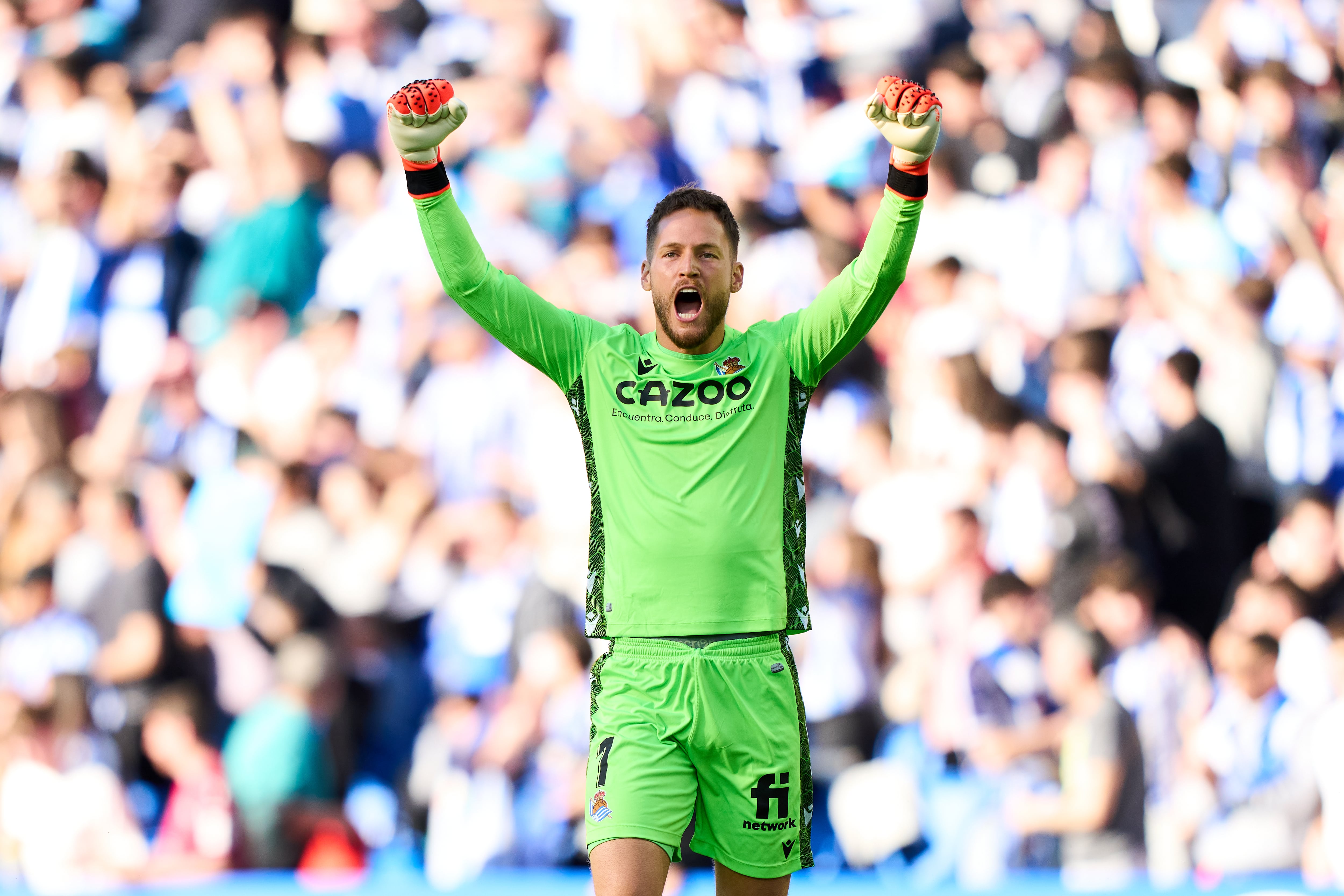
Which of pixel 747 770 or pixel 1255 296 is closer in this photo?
pixel 747 770

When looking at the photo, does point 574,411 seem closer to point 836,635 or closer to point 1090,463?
point 836,635

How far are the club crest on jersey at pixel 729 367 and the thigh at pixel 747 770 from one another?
58 centimetres

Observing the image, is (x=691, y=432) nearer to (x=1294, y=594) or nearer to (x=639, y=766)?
(x=639, y=766)

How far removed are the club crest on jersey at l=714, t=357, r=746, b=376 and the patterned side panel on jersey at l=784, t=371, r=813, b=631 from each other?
0.37ft

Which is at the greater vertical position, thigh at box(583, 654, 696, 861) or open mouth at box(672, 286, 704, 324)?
open mouth at box(672, 286, 704, 324)

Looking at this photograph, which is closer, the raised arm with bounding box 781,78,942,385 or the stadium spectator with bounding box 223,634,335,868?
the raised arm with bounding box 781,78,942,385

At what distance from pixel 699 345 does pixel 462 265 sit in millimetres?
502

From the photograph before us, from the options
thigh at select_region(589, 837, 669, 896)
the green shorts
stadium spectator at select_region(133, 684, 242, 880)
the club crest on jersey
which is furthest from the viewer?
stadium spectator at select_region(133, 684, 242, 880)

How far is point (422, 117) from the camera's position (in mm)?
2406

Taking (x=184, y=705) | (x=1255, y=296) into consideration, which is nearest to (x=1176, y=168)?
(x=1255, y=296)

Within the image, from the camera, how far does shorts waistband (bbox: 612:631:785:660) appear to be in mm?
2414

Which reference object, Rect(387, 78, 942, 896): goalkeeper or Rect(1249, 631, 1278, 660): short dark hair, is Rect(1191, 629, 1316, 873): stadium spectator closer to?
Rect(1249, 631, 1278, 660): short dark hair

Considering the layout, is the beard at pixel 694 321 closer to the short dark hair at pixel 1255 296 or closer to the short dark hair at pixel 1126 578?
the short dark hair at pixel 1126 578

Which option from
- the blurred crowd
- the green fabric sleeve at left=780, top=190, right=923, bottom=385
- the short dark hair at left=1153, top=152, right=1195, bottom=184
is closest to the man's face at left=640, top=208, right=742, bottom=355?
the green fabric sleeve at left=780, top=190, right=923, bottom=385
